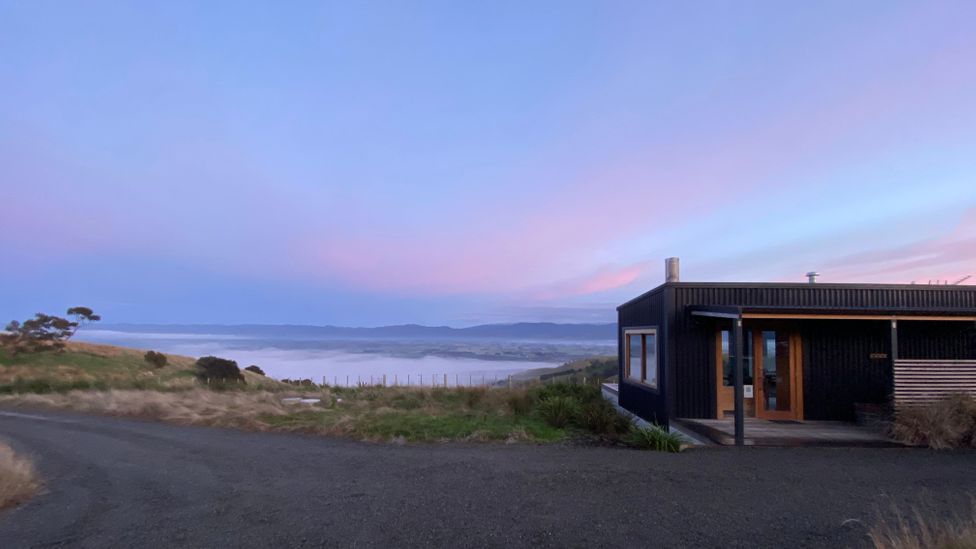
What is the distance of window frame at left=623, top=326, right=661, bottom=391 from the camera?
10805mm

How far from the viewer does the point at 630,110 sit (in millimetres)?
13203

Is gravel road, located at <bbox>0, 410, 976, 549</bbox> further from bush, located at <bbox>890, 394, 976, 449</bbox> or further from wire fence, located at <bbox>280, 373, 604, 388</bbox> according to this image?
wire fence, located at <bbox>280, 373, 604, 388</bbox>

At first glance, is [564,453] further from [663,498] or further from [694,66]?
[694,66]

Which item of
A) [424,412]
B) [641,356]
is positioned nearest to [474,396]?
[424,412]

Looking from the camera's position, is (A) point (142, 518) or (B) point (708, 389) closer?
(A) point (142, 518)

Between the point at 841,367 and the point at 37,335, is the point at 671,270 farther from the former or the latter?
the point at 37,335

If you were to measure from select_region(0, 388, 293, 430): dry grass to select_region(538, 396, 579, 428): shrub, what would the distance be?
5460 mm

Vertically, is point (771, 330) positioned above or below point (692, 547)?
above

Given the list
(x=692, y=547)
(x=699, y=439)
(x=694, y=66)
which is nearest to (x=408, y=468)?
(x=692, y=547)

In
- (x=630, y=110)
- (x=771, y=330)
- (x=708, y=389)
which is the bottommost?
(x=708, y=389)

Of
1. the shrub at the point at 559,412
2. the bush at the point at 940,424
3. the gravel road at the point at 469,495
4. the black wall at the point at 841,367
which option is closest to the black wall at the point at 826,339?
the black wall at the point at 841,367

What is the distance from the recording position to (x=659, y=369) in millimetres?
10578

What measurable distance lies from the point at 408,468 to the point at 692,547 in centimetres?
394

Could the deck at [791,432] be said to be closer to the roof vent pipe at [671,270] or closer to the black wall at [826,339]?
the black wall at [826,339]
